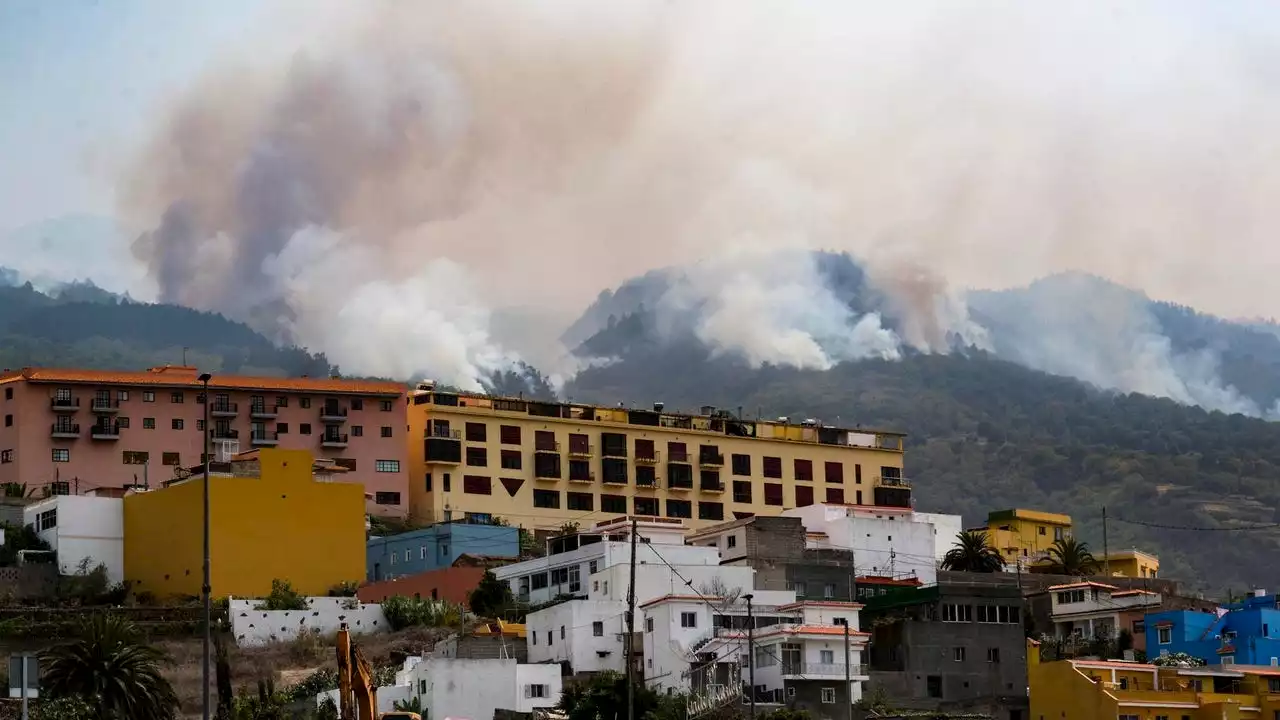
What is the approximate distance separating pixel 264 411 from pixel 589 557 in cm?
3791

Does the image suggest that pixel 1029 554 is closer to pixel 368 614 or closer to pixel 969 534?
pixel 969 534

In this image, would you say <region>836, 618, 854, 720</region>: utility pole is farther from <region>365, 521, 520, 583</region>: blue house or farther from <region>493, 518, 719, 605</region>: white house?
<region>365, 521, 520, 583</region>: blue house

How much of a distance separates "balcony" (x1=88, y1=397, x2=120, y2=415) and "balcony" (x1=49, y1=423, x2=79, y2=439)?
1.63 meters

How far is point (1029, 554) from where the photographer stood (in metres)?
141

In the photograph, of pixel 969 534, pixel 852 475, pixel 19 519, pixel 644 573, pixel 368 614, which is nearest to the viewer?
pixel 644 573

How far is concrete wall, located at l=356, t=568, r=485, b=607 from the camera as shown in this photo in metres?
106

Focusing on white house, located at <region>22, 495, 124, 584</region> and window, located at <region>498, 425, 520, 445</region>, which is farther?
window, located at <region>498, 425, 520, 445</region>

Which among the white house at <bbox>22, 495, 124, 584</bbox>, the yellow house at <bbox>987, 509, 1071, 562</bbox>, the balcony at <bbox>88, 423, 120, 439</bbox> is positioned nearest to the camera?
the white house at <bbox>22, 495, 124, 584</bbox>

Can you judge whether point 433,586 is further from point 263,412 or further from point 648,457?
point 648,457

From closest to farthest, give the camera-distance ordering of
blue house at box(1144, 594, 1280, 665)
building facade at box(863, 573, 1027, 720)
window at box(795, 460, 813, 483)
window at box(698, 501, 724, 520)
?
1. building facade at box(863, 573, 1027, 720)
2. blue house at box(1144, 594, 1280, 665)
3. window at box(698, 501, 724, 520)
4. window at box(795, 460, 813, 483)

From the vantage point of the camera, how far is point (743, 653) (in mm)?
88062

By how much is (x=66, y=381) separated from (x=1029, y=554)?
60.6 m

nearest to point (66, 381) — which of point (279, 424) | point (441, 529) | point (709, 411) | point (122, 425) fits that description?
point (122, 425)

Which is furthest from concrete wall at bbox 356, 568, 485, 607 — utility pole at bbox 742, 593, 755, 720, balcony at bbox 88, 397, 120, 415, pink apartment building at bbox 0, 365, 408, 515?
balcony at bbox 88, 397, 120, 415
